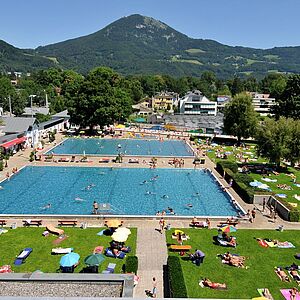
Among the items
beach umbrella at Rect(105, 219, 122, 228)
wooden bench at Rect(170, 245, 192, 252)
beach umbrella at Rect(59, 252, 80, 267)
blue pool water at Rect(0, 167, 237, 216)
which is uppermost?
beach umbrella at Rect(59, 252, 80, 267)

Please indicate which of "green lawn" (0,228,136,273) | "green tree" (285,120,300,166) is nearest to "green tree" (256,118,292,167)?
"green tree" (285,120,300,166)

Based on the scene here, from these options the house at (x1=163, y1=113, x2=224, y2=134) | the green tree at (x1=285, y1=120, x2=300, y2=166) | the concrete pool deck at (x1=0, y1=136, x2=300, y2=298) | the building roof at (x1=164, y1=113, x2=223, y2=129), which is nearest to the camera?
the concrete pool deck at (x1=0, y1=136, x2=300, y2=298)

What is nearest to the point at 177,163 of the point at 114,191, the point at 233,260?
the point at 114,191

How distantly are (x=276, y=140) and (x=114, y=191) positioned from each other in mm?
20565

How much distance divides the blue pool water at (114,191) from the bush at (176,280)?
35.2 feet

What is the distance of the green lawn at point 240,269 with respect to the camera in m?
16.8

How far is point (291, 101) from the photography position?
203ft

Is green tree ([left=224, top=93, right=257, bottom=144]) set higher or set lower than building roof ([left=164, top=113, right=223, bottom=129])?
higher

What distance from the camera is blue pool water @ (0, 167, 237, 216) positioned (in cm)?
2923

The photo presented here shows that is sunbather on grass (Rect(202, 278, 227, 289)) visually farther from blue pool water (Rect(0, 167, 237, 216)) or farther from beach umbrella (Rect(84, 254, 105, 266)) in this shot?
blue pool water (Rect(0, 167, 237, 216))

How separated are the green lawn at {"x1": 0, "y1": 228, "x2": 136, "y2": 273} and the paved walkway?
596 mm

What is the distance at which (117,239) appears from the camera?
2016 centimetres

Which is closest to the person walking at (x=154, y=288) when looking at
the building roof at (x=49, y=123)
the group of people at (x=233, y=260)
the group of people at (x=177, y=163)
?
the group of people at (x=233, y=260)

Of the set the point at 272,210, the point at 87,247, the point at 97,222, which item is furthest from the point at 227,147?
the point at 87,247
